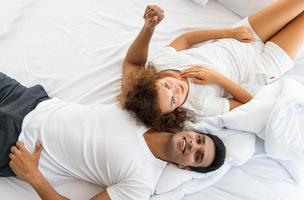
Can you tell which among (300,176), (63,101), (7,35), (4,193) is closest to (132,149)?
(63,101)

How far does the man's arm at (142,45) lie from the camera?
49.4 inches

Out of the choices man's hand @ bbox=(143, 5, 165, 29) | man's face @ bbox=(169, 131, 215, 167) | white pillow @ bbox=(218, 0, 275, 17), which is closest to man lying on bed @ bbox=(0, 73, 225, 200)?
man's face @ bbox=(169, 131, 215, 167)

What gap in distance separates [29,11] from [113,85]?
443 millimetres

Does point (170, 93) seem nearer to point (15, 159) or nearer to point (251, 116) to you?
point (251, 116)

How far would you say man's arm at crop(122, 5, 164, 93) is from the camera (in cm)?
125

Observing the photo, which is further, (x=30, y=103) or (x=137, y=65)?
(x=137, y=65)

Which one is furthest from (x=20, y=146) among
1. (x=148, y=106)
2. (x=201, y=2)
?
(x=201, y=2)

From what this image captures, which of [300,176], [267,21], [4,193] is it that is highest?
[267,21]

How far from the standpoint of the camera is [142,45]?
1292 mm

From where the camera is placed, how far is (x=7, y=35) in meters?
1.38

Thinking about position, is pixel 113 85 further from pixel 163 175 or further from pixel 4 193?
pixel 4 193

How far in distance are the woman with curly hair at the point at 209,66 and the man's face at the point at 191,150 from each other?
0.26 ft

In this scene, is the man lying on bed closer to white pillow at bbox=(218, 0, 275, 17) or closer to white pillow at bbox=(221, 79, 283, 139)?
white pillow at bbox=(221, 79, 283, 139)

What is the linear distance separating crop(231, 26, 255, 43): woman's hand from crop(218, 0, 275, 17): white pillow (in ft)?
0.44
